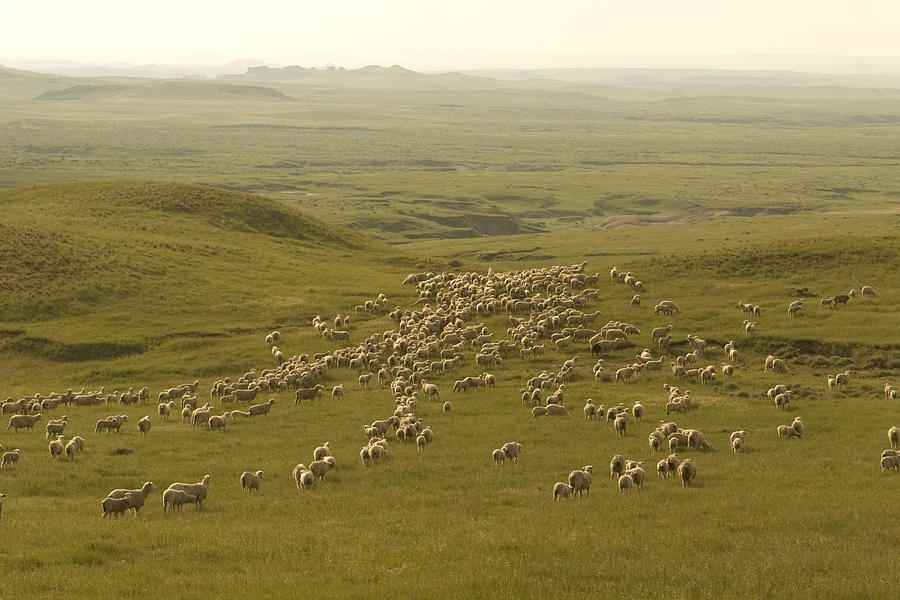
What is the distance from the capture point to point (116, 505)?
22.2 metres

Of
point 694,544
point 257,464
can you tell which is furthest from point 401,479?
point 694,544

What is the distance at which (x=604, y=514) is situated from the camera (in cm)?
2147

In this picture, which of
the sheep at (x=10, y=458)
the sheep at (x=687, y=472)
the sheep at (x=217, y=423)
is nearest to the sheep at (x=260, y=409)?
the sheep at (x=217, y=423)

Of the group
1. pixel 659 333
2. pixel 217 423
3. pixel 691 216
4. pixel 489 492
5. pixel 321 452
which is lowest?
pixel 691 216

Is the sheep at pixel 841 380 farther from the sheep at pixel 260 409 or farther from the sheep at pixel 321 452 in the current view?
the sheep at pixel 260 409

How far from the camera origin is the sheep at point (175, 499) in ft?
74.5

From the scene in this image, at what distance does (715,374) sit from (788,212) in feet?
285

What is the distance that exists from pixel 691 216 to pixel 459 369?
8439 cm

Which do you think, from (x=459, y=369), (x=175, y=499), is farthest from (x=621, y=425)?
(x=175, y=499)

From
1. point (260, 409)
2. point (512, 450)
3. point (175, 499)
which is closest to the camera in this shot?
point (175, 499)

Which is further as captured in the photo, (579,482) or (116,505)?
(579,482)

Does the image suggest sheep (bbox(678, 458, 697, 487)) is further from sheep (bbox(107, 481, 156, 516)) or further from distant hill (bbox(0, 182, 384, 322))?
distant hill (bbox(0, 182, 384, 322))

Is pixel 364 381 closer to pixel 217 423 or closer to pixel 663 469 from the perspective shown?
pixel 217 423

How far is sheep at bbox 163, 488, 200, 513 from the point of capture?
22719 millimetres
